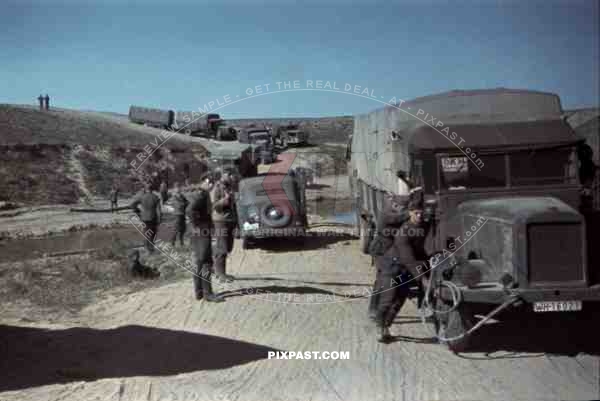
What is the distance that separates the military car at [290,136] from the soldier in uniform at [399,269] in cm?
4022

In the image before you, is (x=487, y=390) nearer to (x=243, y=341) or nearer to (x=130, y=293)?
(x=243, y=341)

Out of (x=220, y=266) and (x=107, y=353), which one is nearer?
(x=107, y=353)

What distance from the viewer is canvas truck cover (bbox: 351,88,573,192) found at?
902 cm

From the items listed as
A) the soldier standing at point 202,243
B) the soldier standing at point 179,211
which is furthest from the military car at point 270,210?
the soldier standing at point 202,243

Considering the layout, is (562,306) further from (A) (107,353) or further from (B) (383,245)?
(A) (107,353)

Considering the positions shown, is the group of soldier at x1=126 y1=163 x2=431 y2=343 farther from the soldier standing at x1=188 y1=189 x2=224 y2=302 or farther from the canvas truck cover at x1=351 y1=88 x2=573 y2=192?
the canvas truck cover at x1=351 y1=88 x2=573 y2=192

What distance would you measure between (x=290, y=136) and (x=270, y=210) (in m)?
33.9

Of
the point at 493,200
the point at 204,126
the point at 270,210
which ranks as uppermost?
the point at 204,126

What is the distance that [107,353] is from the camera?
25.0 feet

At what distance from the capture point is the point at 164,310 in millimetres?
9461

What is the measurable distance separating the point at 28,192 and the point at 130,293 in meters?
15.5

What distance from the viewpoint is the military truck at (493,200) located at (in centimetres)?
722

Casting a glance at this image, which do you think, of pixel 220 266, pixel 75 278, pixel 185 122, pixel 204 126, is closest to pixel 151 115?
pixel 185 122

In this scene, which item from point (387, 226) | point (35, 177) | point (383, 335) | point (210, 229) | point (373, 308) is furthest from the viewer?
point (35, 177)
